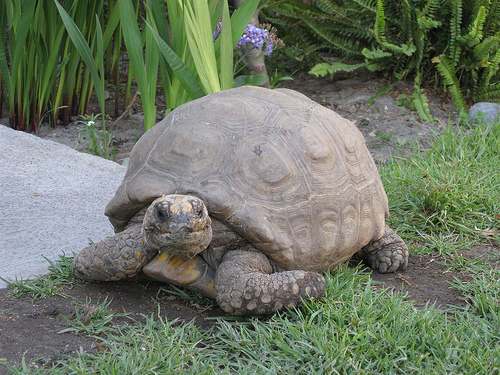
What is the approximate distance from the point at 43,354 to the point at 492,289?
1.80 meters

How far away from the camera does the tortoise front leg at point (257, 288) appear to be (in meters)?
2.00

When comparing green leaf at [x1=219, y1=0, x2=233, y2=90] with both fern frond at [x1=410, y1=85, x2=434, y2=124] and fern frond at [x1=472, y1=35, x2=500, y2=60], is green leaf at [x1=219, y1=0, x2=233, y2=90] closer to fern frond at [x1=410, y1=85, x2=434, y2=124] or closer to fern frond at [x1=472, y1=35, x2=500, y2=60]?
fern frond at [x1=410, y1=85, x2=434, y2=124]

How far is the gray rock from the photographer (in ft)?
15.2

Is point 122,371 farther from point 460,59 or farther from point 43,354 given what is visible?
point 460,59

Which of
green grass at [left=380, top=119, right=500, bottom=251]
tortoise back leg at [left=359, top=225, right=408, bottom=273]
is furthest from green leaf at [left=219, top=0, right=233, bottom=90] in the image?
tortoise back leg at [left=359, top=225, right=408, bottom=273]

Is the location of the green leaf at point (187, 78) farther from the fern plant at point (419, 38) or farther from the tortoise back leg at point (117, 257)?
the fern plant at point (419, 38)

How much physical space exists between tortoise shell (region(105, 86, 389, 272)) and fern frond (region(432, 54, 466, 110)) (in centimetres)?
285

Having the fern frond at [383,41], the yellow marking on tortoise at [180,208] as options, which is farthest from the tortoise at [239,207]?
the fern frond at [383,41]

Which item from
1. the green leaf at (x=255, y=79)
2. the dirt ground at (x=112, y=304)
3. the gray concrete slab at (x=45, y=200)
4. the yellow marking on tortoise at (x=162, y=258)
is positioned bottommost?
the gray concrete slab at (x=45, y=200)

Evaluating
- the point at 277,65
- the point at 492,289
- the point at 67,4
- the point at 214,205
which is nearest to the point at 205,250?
the point at 214,205

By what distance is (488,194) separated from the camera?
3264 mm

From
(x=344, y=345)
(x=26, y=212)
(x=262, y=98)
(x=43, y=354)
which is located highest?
(x=262, y=98)

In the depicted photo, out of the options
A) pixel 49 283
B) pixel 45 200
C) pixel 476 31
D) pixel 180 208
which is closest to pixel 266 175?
pixel 180 208

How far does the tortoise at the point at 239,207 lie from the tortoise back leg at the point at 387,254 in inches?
8.8
